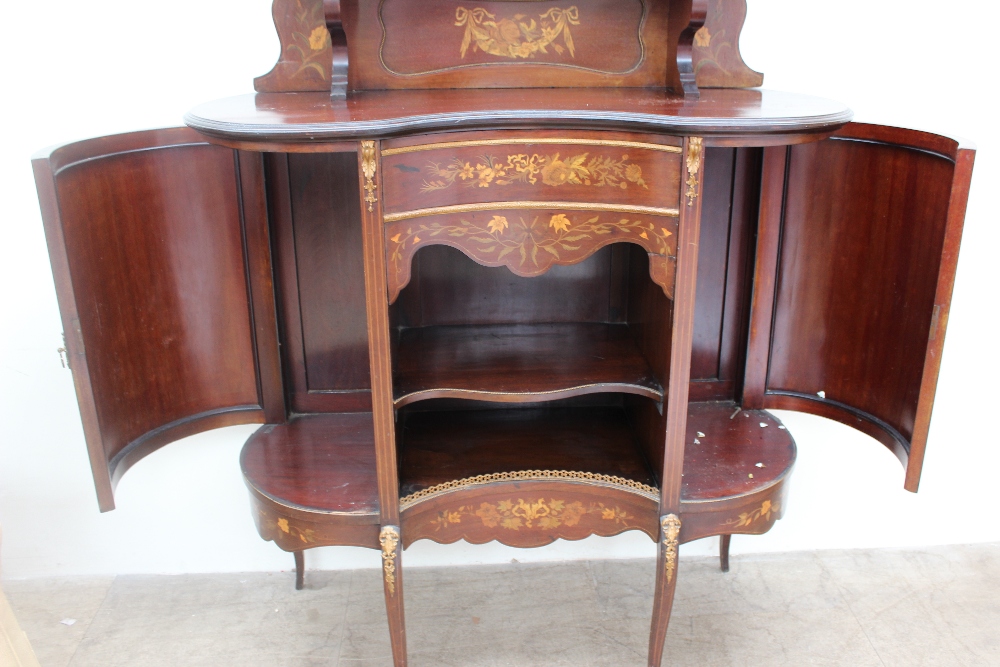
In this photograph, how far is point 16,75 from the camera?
192cm

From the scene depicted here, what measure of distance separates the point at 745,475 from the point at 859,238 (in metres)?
0.56

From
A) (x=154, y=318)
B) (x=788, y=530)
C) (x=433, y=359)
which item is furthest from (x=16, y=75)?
(x=788, y=530)

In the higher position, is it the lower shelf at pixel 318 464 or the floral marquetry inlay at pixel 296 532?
the lower shelf at pixel 318 464

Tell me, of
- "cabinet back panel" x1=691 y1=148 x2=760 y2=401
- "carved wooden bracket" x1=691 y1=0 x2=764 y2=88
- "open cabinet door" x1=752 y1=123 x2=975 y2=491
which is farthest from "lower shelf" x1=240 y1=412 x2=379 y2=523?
"carved wooden bracket" x1=691 y1=0 x2=764 y2=88

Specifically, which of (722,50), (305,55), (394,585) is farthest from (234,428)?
(722,50)

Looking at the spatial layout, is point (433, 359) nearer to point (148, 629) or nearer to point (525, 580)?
point (525, 580)

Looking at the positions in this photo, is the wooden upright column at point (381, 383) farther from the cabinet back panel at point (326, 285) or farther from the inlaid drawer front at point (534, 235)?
the cabinet back panel at point (326, 285)

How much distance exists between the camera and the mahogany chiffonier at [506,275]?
1.42 m

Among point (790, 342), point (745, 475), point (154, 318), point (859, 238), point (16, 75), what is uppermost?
point (16, 75)

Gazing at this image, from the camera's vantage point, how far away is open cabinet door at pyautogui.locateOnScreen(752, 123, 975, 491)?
154 centimetres

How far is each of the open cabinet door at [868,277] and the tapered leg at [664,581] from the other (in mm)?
468

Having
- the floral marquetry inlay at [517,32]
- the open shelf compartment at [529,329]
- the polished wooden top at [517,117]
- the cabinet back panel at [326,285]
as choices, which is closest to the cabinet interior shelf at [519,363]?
the open shelf compartment at [529,329]

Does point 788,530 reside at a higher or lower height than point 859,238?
lower

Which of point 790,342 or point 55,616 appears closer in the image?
point 790,342
